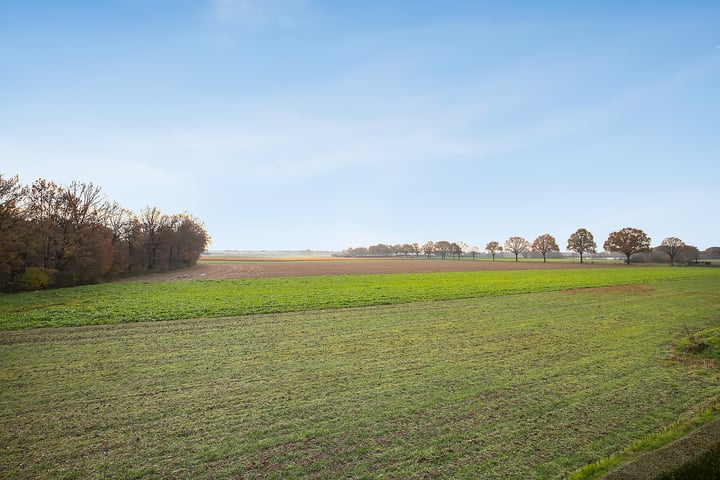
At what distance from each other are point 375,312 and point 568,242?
10814 cm

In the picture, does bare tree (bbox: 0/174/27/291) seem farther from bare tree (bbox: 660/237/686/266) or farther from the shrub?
bare tree (bbox: 660/237/686/266)

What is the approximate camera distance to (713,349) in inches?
394

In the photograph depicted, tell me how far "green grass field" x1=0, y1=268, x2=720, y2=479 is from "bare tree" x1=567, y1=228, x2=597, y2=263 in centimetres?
9988

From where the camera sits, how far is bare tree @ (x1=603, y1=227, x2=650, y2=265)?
9181cm

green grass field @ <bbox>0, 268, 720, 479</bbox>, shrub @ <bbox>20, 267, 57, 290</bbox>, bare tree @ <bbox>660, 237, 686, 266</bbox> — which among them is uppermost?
bare tree @ <bbox>660, 237, 686, 266</bbox>

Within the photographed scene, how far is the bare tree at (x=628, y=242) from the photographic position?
91.8m

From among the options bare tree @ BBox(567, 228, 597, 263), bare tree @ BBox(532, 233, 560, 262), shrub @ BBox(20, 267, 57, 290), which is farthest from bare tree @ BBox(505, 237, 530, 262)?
shrub @ BBox(20, 267, 57, 290)

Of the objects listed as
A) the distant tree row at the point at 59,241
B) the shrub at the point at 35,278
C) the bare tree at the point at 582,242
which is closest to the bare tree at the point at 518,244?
the bare tree at the point at 582,242

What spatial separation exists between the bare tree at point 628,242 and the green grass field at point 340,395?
3799 inches

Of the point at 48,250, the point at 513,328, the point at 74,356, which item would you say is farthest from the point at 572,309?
the point at 48,250

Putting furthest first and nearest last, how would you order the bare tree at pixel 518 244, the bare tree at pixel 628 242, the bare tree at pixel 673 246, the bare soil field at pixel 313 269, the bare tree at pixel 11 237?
the bare tree at pixel 518 244
the bare tree at pixel 673 246
the bare tree at pixel 628 242
the bare soil field at pixel 313 269
the bare tree at pixel 11 237

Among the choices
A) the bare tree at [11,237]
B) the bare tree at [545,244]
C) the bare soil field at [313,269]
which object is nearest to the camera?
the bare tree at [11,237]

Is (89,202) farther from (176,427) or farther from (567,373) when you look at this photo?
(567,373)

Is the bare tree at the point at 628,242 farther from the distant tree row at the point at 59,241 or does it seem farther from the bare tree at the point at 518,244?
the distant tree row at the point at 59,241
